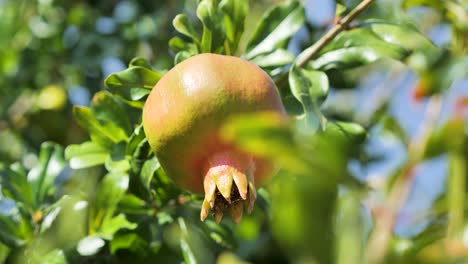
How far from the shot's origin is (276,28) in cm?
167

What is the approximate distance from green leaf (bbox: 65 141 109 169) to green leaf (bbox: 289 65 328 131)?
1.71ft

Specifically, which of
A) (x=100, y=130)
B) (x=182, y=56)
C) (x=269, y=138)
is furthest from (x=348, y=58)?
(x=269, y=138)

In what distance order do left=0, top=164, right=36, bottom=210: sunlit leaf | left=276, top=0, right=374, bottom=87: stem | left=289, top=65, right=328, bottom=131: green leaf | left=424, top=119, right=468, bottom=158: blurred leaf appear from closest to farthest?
left=424, top=119, right=468, bottom=158: blurred leaf, left=289, top=65, right=328, bottom=131: green leaf, left=276, top=0, right=374, bottom=87: stem, left=0, top=164, right=36, bottom=210: sunlit leaf

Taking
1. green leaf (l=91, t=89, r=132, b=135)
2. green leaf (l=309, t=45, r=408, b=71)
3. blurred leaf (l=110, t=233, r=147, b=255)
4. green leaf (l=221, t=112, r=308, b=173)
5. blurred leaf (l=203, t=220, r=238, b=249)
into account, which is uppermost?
green leaf (l=221, t=112, r=308, b=173)

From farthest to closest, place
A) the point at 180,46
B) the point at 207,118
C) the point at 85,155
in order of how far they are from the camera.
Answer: the point at 85,155 < the point at 180,46 < the point at 207,118

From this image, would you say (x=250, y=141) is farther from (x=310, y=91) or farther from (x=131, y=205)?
(x=131, y=205)

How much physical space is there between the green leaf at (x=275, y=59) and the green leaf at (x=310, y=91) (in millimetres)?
63

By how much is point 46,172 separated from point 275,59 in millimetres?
701

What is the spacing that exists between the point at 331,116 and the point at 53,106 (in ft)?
4.14

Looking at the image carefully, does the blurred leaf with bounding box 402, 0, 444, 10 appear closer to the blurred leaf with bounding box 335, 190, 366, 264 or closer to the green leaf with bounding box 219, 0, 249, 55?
the green leaf with bounding box 219, 0, 249, 55

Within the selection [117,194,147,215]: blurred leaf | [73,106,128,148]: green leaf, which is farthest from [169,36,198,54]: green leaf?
[117,194,147,215]: blurred leaf

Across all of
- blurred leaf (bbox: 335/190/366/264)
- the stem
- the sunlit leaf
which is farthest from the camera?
the sunlit leaf

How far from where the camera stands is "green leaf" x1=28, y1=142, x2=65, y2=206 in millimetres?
1735

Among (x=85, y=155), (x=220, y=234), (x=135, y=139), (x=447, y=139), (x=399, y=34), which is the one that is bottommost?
(x=220, y=234)
